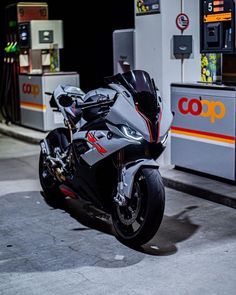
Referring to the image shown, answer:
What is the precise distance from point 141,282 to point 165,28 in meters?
3.74

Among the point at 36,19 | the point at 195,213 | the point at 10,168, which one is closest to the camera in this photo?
the point at 195,213

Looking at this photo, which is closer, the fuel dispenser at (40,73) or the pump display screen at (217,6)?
the pump display screen at (217,6)

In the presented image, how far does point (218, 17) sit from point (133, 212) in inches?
109

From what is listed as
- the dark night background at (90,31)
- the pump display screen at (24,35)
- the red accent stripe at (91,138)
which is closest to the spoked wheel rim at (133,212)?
the red accent stripe at (91,138)

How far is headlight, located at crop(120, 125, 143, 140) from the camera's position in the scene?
4289mm

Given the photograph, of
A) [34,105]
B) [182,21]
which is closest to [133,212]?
[182,21]

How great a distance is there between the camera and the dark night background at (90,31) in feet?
38.8

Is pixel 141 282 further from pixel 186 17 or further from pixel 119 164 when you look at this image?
pixel 186 17

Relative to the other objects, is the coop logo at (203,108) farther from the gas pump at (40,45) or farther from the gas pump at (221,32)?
the gas pump at (40,45)

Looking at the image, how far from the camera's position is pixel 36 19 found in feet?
34.9

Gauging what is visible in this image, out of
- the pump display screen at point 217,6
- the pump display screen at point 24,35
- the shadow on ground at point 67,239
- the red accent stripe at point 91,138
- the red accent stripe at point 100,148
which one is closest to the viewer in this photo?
the shadow on ground at point 67,239

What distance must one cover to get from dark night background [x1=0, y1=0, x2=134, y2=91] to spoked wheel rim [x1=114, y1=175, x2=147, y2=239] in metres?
7.44

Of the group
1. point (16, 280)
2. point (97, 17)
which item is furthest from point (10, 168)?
point (97, 17)

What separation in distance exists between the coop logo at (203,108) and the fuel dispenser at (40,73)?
3762mm
